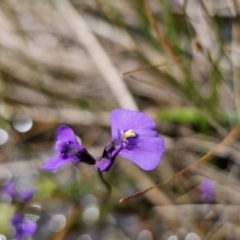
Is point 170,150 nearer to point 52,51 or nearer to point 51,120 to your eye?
point 51,120

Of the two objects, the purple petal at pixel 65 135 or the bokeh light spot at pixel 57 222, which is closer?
the purple petal at pixel 65 135

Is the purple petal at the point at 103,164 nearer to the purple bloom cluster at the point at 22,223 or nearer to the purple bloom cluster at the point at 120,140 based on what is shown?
the purple bloom cluster at the point at 120,140

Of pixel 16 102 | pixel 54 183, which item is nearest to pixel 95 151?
pixel 54 183

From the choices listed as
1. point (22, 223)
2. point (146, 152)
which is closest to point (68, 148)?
point (146, 152)

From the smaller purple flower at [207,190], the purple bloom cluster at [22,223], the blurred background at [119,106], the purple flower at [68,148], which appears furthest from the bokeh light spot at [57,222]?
the purple flower at [68,148]

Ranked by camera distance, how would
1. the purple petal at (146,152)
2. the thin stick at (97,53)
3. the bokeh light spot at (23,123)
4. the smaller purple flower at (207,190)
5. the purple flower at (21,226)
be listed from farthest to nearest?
1. the bokeh light spot at (23,123)
2. the thin stick at (97,53)
3. the smaller purple flower at (207,190)
4. the purple flower at (21,226)
5. the purple petal at (146,152)

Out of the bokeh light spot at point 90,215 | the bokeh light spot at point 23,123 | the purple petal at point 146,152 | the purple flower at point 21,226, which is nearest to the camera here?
the purple petal at point 146,152

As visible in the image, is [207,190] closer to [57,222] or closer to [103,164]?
[57,222]
